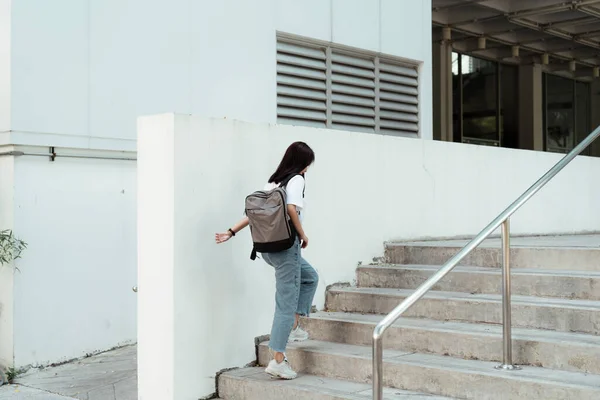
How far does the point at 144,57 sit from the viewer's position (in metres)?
7.81

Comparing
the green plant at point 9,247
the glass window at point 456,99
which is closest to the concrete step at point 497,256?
the green plant at point 9,247

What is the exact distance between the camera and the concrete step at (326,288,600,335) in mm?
5199

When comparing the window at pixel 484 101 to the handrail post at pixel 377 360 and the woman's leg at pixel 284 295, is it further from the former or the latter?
the handrail post at pixel 377 360

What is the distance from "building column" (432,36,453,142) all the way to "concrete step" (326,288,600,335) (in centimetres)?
1059

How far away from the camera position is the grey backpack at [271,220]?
5207 millimetres

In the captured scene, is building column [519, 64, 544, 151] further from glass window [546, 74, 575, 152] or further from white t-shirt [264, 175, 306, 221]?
white t-shirt [264, 175, 306, 221]

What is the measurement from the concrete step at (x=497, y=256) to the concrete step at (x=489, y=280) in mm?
117

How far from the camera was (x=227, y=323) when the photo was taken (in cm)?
580

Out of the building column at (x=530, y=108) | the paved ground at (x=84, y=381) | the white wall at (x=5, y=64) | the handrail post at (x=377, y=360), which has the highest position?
the building column at (x=530, y=108)

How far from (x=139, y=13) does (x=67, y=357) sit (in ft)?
11.2

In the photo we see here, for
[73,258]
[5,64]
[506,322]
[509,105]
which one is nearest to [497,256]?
[506,322]

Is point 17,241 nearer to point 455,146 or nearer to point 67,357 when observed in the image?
point 67,357

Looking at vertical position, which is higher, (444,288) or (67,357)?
(444,288)

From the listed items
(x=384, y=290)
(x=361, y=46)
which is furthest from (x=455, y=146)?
(x=361, y=46)
